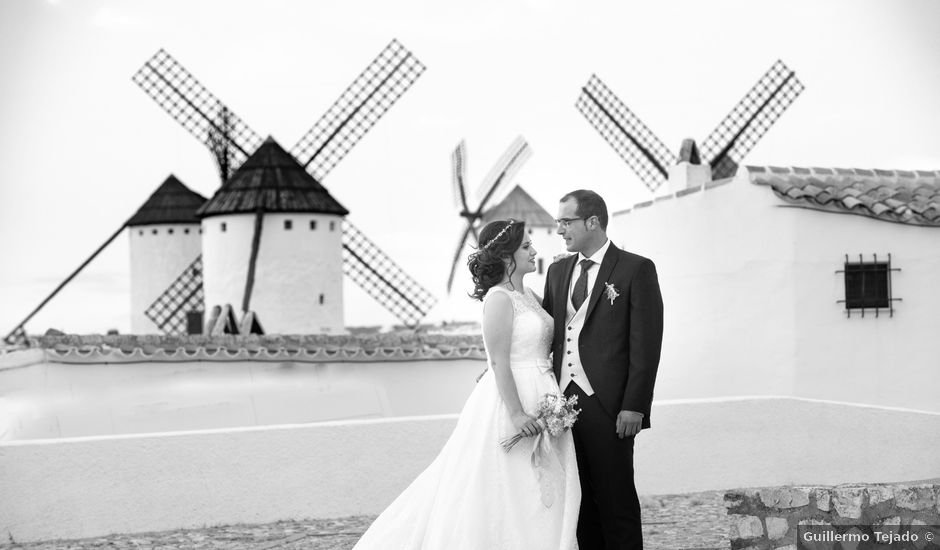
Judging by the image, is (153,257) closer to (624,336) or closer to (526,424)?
(526,424)

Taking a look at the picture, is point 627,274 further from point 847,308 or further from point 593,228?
point 847,308

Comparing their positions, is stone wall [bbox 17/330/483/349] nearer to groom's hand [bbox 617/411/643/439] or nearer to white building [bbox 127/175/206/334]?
groom's hand [bbox 617/411/643/439]

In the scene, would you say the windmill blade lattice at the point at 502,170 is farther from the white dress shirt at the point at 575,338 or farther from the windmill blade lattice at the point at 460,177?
the white dress shirt at the point at 575,338

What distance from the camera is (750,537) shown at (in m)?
5.14

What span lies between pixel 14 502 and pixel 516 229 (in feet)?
14.4

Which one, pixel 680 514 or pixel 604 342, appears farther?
pixel 680 514

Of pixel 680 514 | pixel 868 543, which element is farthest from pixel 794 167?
pixel 868 543

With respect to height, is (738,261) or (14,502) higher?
(738,261)

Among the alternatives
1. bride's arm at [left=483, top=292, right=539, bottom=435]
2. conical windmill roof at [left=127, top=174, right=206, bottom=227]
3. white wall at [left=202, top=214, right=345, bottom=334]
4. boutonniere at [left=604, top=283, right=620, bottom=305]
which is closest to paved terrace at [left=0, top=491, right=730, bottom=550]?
bride's arm at [left=483, top=292, right=539, bottom=435]

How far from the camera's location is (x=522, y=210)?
100ft

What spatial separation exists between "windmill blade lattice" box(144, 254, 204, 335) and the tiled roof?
562 inches

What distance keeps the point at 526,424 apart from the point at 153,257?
2043cm

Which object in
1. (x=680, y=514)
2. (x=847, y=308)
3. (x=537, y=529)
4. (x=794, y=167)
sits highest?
(x=794, y=167)

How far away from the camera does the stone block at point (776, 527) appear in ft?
16.8
